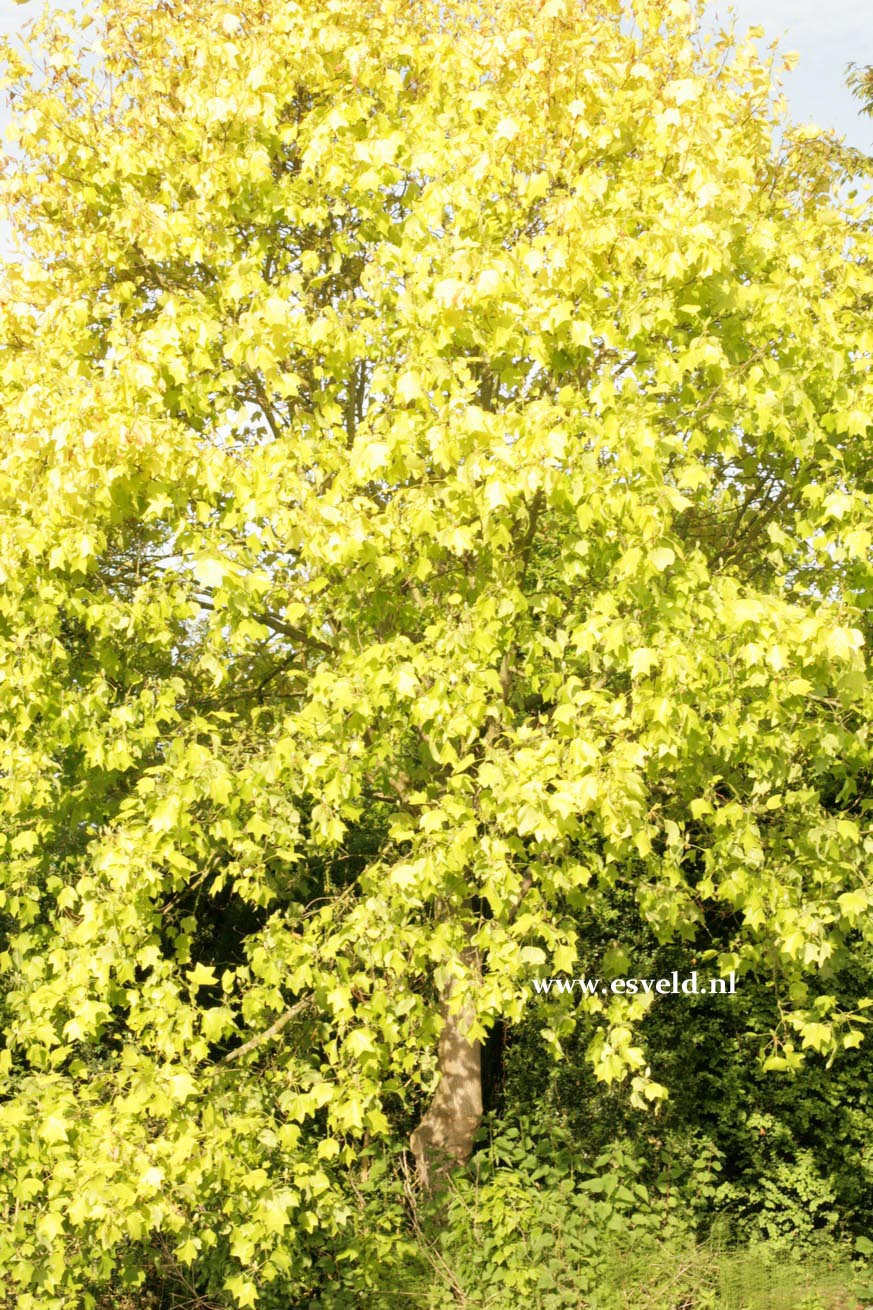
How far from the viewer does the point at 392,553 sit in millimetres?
6203

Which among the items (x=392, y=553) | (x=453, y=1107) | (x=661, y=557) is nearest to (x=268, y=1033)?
(x=453, y=1107)

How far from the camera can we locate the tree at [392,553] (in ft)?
17.9

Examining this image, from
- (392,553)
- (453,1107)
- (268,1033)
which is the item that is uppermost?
(392,553)

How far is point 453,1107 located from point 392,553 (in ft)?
15.1

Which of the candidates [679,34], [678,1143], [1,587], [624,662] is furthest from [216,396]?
[678,1143]

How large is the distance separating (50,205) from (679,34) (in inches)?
153

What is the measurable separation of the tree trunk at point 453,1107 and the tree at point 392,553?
146 centimetres

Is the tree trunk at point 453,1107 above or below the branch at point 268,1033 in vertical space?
below

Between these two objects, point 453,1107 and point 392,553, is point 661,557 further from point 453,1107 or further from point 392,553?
point 453,1107

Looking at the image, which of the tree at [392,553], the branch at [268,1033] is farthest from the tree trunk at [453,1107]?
the branch at [268,1033]

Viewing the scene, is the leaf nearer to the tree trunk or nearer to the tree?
the tree

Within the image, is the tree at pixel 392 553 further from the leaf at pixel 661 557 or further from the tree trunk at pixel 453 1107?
the tree trunk at pixel 453 1107

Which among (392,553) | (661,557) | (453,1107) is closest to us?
(661,557)

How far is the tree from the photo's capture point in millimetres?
5441
